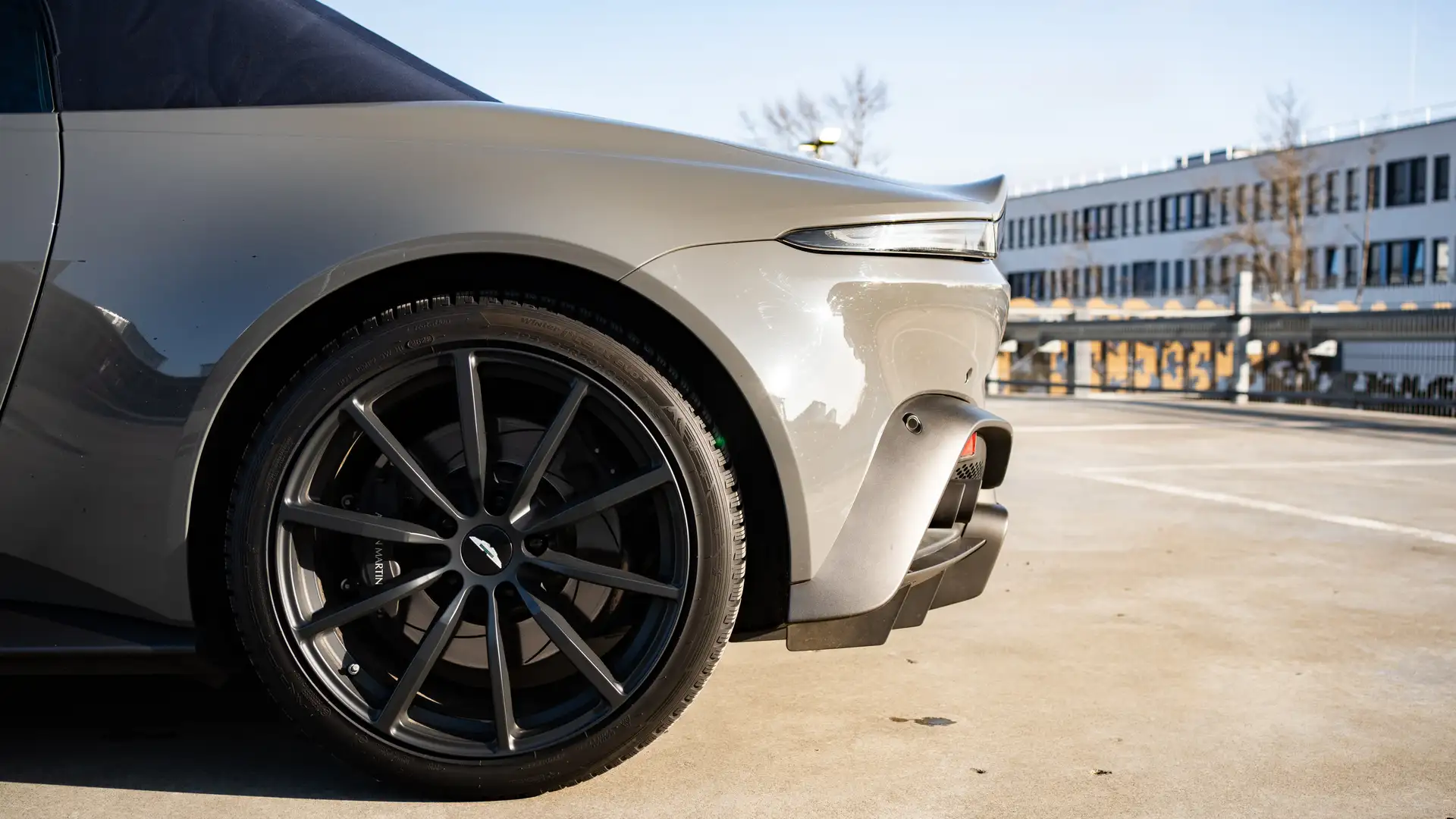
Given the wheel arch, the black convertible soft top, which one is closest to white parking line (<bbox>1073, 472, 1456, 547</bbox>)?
the wheel arch

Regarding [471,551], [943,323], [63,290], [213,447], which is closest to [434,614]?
[471,551]

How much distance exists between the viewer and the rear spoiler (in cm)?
259

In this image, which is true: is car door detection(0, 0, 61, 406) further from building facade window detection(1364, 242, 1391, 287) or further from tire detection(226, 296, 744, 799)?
building facade window detection(1364, 242, 1391, 287)

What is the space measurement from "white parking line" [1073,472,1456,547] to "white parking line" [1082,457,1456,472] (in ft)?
1.65

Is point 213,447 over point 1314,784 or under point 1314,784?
over

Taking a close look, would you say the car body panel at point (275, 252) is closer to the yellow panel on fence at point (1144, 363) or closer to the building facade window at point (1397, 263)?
the yellow panel on fence at point (1144, 363)

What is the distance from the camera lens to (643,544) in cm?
234

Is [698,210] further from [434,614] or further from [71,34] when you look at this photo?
[71,34]

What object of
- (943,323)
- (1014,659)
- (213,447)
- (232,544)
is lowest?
(1014,659)

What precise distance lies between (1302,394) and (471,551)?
1512 cm

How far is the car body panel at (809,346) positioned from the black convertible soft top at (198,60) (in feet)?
2.31

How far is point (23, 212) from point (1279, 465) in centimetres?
808

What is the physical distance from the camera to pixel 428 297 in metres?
2.26

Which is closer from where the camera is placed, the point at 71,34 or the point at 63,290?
the point at 63,290
